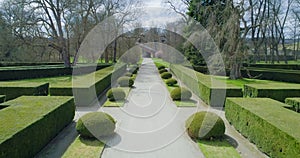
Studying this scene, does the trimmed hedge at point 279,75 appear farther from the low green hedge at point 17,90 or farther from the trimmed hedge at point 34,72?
the low green hedge at point 17,90

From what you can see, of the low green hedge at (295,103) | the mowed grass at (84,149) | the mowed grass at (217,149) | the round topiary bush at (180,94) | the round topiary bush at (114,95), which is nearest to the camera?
the mowed grass at (84,149)

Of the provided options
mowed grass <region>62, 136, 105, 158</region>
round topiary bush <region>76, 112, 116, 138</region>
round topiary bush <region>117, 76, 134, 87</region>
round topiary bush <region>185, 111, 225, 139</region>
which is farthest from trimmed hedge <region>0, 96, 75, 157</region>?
round topiary bush <region>117, 76, 134, 87</region>

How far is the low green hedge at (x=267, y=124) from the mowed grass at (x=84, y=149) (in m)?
4.58

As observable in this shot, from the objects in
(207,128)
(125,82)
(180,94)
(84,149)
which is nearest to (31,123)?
(84,149)

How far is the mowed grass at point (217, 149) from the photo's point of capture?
6.19m

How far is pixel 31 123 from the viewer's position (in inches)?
226

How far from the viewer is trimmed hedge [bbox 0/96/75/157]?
4949mm

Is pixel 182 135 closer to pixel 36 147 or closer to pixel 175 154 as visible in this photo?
pixel 175 154

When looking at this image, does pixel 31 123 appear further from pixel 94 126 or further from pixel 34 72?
pixel 34 72

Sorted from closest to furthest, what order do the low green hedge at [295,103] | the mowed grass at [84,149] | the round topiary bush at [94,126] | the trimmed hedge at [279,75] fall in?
the mowed grass at [84,149]
the round topiary bush at [94,126]
the low green hedge at [295,103]
the trimmed hedge at [279,75]

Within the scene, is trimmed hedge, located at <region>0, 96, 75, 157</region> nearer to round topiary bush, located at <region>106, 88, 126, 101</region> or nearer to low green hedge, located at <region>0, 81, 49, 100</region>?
low green hedge, located at <region>0, 81, 49, 100</region>

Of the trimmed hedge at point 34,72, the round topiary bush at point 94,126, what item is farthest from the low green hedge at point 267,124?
the trimmed hedge at point 34,72

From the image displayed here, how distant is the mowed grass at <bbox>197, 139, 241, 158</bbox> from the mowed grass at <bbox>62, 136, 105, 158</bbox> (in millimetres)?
2973

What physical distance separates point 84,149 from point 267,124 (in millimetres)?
5149
